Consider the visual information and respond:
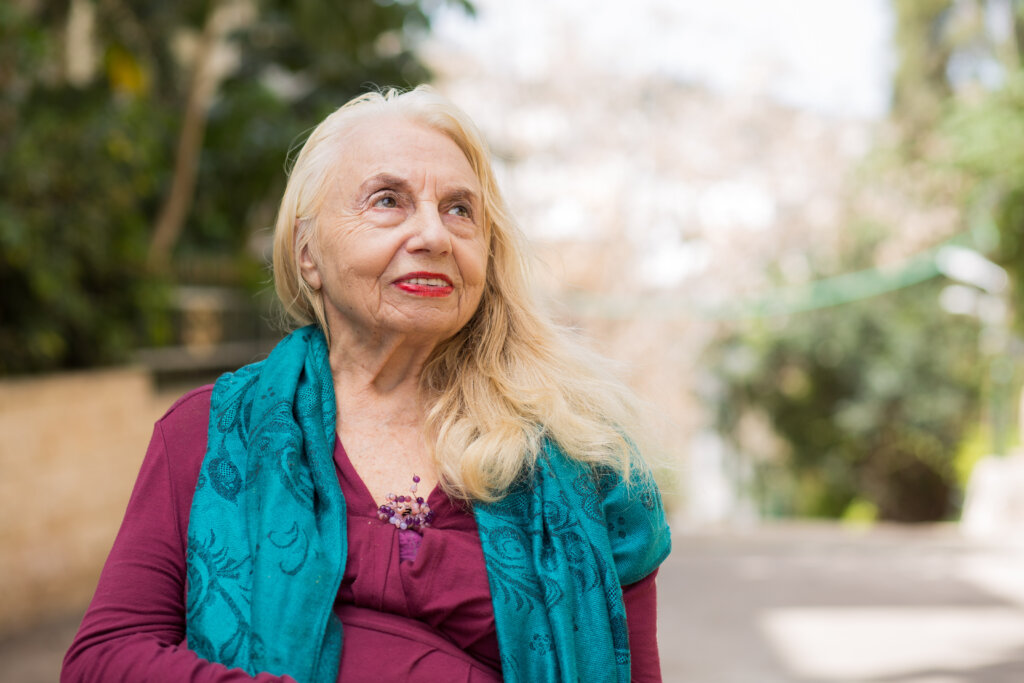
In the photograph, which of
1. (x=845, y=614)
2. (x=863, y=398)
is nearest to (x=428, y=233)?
(x=845, y=614)

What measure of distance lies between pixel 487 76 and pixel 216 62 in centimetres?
808

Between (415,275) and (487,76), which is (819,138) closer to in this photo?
(487,76)

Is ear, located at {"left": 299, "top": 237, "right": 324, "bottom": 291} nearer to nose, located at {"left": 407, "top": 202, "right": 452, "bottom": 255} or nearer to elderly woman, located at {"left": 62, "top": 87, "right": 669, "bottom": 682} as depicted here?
elderly woman, located at {"left": 62, "top": 87, "right": 669, "bottom": 682}

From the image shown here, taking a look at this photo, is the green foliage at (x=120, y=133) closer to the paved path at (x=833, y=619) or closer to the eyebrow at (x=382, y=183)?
the paved path at (x=833, y=619)

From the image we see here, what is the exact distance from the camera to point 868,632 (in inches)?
258

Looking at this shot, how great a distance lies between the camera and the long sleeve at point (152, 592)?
5.26 feet

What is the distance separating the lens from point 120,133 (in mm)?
6910

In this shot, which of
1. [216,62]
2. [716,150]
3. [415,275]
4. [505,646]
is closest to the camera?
[505,646]

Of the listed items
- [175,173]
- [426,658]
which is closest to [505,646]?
[426,658]

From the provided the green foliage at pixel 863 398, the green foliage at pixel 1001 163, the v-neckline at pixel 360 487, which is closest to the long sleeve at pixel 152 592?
the v-neckline at pixel 360 487

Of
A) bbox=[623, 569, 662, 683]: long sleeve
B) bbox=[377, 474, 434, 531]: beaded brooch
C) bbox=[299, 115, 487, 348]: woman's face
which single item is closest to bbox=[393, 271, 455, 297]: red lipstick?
bbox=[299, 115, 487, 348]: woman's face

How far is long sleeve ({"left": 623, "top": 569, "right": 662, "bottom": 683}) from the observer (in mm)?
1871

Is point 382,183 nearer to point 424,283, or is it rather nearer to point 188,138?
point 424,283

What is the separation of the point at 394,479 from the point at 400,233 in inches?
16.8
